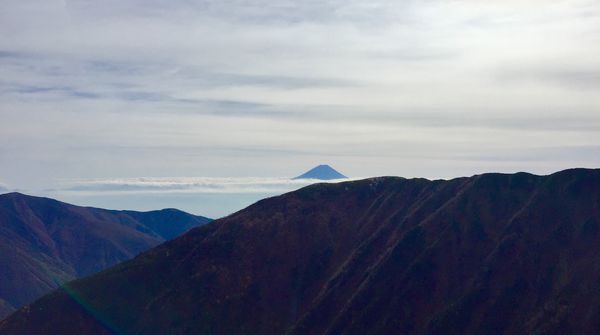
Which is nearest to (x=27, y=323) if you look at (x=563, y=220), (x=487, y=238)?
(x=487, y=238)

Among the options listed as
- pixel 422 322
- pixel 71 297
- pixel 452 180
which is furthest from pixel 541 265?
pixel 71 297

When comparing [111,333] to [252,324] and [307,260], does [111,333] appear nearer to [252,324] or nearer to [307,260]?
[252,324]

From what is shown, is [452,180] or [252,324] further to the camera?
[452,180]

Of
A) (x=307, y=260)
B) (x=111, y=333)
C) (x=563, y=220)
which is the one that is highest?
(x=563, y=220)

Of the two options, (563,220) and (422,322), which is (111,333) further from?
(563,220)

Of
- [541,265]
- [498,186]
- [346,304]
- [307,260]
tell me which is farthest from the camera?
[307,260]

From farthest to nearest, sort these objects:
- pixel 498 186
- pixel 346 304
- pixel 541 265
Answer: pixel 498 186 → pixel 346 304 → pixel 541 265

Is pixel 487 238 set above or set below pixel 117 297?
above
